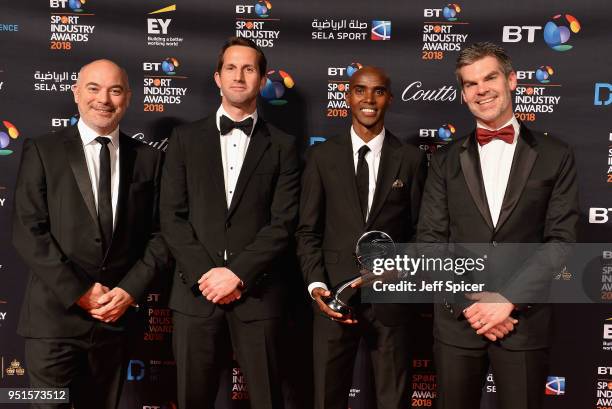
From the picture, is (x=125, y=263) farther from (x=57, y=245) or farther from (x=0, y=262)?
(x=0, y=262)

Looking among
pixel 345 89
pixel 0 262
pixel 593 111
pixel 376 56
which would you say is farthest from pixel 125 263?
pixel 593 111

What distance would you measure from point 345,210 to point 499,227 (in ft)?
2.61

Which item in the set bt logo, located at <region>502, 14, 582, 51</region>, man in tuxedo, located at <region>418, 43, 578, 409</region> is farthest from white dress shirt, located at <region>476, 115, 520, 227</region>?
bt logo, located at <region>502, 14, 582, 51</region>

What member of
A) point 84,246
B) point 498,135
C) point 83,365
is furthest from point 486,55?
point 83,365

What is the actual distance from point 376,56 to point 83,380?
262 cm

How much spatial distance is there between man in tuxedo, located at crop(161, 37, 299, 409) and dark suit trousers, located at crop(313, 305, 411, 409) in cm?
24

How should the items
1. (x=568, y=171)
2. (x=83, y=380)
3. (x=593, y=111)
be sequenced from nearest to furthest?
(x=568, y=171), (x=83, y=380), (x=593, y=111)

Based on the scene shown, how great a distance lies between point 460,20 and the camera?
4.05 m

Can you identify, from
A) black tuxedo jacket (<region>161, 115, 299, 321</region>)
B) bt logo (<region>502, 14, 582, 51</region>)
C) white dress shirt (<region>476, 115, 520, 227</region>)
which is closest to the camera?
white dress shirt (<region>476, 115, 520, 227</region>)

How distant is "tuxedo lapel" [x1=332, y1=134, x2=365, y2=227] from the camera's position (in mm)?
3312

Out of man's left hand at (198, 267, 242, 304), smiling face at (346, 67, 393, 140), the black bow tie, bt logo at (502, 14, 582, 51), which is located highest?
bt logo at (502, 14, 582, 51)

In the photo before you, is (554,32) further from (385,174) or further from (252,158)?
(252,158)

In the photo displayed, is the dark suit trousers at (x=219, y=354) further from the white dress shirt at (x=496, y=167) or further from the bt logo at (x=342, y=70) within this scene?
the bt logo at (x=342, y=70)

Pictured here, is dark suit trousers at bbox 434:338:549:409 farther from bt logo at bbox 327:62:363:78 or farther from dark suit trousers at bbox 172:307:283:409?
bt logo at bbox 327:62:363:78
